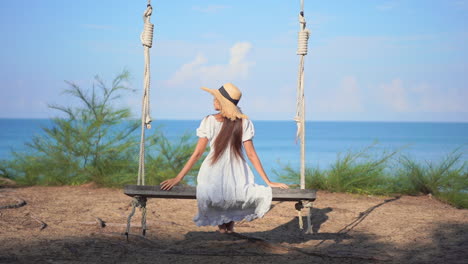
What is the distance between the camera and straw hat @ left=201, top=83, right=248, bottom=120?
4336 millimetres

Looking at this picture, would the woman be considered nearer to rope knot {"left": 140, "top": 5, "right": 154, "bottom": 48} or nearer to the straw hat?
the straw hat

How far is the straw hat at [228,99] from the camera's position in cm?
434

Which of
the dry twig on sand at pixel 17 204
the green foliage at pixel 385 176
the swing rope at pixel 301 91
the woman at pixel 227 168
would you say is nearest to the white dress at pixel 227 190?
the woman at pixel 227 168

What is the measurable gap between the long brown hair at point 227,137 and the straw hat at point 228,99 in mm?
45

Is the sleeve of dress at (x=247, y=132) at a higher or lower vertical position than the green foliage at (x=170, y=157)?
higher

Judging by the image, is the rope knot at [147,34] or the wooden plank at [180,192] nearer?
the wooden plank at [180,192]

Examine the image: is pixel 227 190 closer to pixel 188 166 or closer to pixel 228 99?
pixel 188 166

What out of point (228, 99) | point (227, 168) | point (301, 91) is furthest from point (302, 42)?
point (227, 168)

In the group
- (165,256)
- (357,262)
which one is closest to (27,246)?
(165,256)

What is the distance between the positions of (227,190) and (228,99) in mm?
678

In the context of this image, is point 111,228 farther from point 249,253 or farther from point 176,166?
point 176,166

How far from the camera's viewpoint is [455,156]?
A: 297 inches

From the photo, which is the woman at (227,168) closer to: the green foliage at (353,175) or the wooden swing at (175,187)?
the wooden swing at (175,187)

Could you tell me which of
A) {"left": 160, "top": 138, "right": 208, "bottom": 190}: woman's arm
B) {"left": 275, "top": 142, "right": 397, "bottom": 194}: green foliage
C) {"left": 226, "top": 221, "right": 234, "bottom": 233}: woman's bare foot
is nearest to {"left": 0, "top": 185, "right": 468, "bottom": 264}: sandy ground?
{"left": 226, "top": 221, "right": 234, "bottom": 233}: woman's bare foot
